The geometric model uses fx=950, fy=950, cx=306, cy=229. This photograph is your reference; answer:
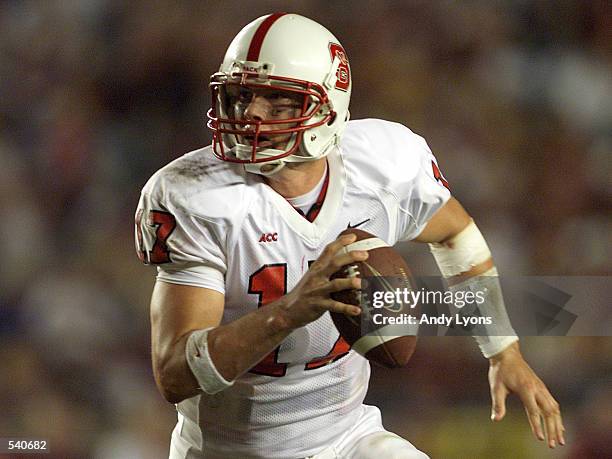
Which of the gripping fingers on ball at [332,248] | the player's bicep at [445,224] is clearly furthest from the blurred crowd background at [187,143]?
the gripping fingers on ball at [332,248]

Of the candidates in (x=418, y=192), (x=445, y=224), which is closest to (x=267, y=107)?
(x=418, y=192)

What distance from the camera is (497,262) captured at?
8.06 ft

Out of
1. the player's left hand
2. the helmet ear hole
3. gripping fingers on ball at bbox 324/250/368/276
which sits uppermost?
the helmet ear hole

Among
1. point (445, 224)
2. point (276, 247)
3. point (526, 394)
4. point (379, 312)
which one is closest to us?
point (379, 312)

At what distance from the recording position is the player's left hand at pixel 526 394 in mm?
1456

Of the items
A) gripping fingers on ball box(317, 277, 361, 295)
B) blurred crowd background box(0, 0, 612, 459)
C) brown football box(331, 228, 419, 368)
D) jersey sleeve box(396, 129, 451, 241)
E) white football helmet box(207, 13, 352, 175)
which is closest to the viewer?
gripping fingers on ball box(317, 277, 361, 295)

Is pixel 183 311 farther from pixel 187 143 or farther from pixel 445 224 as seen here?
pixel 187 143

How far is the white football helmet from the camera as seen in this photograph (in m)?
1.37

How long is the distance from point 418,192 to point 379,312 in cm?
31

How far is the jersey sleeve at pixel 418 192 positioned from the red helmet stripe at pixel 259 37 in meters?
0.30

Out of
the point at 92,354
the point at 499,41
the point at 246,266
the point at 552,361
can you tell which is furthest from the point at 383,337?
the point at 499,41

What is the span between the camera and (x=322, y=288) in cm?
116

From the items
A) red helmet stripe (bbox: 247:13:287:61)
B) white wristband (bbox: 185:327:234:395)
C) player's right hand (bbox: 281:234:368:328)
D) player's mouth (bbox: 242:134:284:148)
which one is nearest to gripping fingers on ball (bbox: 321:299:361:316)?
player's right hand (bbox: 281:234:368:328)

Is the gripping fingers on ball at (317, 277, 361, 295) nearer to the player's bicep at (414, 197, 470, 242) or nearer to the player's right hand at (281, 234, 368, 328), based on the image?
the player's right hand at (281, 234, 368, 328)
